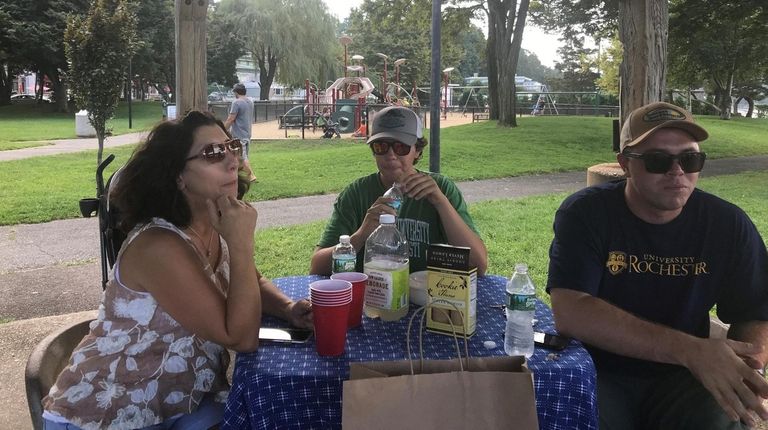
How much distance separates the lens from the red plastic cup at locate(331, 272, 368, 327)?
1.98 m

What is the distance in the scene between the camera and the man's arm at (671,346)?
6.19 feet

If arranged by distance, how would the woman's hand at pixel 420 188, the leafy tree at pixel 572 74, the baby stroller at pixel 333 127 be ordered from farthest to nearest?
the leafy tree at pixel 572 74 < the baby stroller at pixel 333 127 < the woman's hand at pixel 420 188

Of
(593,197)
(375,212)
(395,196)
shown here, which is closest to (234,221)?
(375,212)

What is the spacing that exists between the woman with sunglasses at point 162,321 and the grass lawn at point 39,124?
7373 millimetres

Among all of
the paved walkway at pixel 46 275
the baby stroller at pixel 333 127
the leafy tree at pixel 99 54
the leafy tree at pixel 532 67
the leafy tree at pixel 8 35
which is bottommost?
the paved walkway at pixel 46 275

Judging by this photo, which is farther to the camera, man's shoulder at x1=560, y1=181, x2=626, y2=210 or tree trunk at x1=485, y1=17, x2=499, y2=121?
tree trunk at x1=485, y1=17, x2=499, y2=121

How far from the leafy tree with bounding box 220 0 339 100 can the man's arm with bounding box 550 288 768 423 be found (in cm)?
3565

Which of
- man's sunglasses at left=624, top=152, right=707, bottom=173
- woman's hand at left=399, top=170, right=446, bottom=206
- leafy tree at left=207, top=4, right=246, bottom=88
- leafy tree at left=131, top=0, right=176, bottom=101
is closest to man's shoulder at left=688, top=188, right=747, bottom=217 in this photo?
man's sunglasses at left=624, top=152, right=707, bottom=173

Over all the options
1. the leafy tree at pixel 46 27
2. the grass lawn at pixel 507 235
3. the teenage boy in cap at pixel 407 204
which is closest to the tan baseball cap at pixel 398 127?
the teenage boy in cap at pixel 407 204

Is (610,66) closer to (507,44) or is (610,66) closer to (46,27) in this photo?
(507,44)

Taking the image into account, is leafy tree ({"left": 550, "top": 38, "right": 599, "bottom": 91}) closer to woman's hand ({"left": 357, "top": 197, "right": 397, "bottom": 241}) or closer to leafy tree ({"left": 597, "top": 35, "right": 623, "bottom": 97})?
leafy tree ({"left": 597, "top": 35, "right": 623, "bottom": 97})

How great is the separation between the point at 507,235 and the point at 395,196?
4672mm

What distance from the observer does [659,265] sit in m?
2.26

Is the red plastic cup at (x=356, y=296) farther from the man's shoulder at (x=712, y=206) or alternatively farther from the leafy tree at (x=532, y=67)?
the leafy tree at (x=532, y=67)
